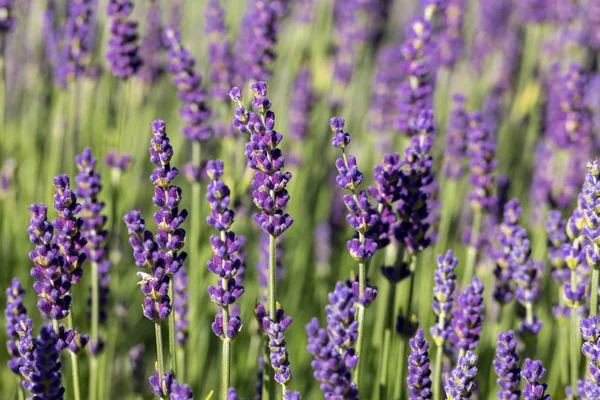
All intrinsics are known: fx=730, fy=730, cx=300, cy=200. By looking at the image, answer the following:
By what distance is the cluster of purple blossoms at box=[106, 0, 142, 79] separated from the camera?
99.5 inches

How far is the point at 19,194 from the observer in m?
3.39

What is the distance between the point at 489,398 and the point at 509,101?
2226 mm

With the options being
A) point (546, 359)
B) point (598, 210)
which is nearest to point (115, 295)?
point (546, 359)

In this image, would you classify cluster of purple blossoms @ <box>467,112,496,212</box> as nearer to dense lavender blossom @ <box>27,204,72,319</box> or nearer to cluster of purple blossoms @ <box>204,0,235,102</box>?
cluster of purple blossoms @ <box>204,0,235,102</box>

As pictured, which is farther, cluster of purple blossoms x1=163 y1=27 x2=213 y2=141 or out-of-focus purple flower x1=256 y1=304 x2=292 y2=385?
cluster of purple blossoms x1=163 y1=27 x2=213 y2=141

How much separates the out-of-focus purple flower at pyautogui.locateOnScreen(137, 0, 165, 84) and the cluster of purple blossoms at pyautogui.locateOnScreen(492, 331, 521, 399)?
8.08 feet

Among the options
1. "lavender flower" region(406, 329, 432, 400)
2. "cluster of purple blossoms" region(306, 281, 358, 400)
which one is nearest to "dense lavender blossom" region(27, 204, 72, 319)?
"cluster of purple blossoms" region(306, 281, 358, 400)

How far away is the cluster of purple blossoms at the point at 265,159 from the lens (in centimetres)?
147

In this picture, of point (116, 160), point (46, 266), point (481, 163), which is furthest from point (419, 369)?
point (116, 160)

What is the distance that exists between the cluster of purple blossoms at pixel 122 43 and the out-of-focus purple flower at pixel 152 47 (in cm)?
100

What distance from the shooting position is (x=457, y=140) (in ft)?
9.76

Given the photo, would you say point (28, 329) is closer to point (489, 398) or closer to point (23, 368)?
point (23, 368)

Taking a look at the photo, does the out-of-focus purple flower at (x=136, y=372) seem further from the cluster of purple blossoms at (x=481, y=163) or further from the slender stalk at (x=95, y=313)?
the cluster of purple blossoms at (x=481, y=163)

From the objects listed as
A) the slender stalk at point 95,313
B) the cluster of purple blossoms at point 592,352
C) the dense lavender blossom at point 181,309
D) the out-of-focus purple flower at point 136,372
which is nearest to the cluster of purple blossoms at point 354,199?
the cluster of purple blossoms at point 592,352
